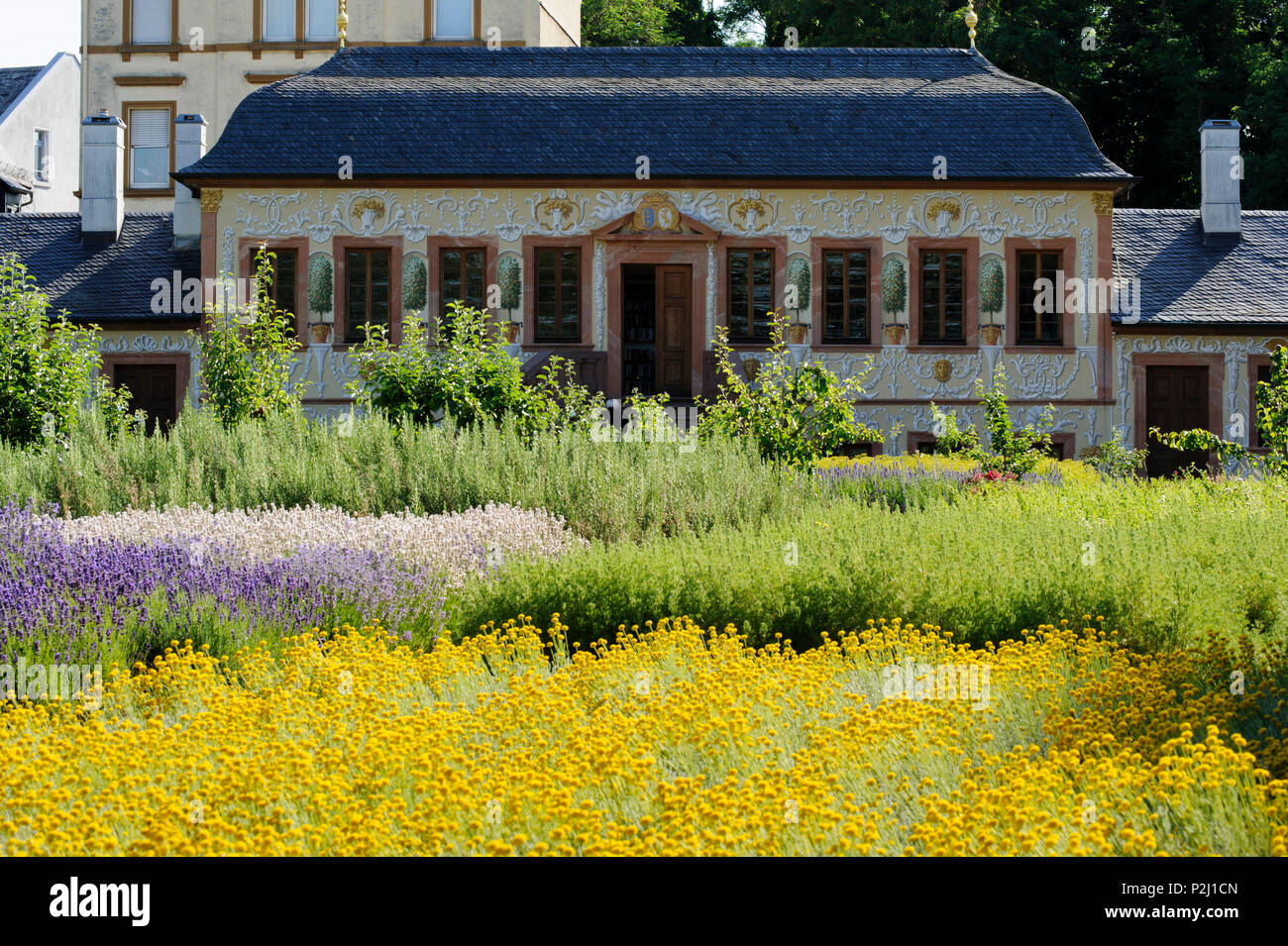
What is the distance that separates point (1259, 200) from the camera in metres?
32.1

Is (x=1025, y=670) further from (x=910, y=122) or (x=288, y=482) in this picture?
(x=910, y=122)

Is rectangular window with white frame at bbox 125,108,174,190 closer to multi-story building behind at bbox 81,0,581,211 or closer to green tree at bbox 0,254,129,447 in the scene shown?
multi-story building behind at bbox 81,0,581,211

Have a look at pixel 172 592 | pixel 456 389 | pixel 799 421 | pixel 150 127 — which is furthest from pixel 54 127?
pixel 172 592

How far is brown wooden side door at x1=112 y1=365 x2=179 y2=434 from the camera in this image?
79.9ft

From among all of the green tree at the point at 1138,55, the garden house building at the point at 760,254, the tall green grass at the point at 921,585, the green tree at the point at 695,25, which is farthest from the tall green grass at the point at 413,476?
the green tree at the point at 695,25

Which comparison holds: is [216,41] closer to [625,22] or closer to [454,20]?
[454,20]

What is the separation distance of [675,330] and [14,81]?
2300cm

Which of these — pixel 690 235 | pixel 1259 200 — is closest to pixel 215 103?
pixel 690 235

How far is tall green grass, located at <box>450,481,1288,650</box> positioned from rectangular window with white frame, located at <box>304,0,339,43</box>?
30461 mm

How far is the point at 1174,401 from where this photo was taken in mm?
24078

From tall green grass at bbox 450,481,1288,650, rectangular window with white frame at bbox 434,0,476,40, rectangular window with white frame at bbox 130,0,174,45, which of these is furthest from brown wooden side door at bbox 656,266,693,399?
rectangular window with white frame at bbox 130,0,174,45

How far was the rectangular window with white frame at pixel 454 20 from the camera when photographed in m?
36.8

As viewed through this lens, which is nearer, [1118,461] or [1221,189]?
[1118,461]

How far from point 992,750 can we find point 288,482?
28.1ft
